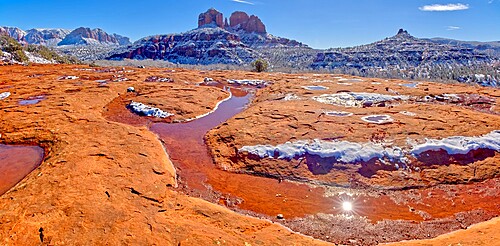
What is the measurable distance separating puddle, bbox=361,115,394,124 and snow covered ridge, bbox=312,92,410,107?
5135mm

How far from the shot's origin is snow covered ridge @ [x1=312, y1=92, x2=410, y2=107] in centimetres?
2383

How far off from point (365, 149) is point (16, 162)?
1619cm

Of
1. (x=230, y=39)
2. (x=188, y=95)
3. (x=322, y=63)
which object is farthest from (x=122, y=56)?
(x=188, y=95)

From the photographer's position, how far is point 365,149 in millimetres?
13562

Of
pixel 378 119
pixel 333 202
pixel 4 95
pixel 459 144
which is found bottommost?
pixel 333 202

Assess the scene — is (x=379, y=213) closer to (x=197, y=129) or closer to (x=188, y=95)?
(x=197, y=129)

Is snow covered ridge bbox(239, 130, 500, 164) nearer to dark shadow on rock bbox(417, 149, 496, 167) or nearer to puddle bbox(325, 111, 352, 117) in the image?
dark shadow on rock bbox(417, 149, 496, 167)

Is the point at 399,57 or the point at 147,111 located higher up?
the point at 399,57

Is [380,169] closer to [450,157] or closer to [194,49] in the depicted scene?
[450,157]

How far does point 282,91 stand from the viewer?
2916cm

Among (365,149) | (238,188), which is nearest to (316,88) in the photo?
(365,149)

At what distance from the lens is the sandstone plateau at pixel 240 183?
303 inches

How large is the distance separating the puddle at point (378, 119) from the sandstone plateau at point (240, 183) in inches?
24.2

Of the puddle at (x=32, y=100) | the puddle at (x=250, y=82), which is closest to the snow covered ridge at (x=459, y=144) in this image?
the puddle at (x=250, y=82)
